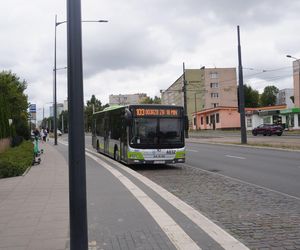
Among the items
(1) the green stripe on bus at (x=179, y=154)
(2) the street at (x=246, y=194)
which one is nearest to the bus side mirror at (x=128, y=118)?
(2) the street at (x=246, y=194)

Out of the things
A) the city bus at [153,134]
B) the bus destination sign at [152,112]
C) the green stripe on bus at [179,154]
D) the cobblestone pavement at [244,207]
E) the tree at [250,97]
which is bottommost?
the cobblestone pavement at [244,207]

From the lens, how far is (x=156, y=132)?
18.2 meters

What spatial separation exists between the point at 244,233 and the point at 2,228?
3.72m

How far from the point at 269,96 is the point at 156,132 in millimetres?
132658

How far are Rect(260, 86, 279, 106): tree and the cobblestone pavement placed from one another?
5203 inches

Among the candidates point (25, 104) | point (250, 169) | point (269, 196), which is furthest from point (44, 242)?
point (25, 104)

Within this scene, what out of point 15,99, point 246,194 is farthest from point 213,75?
point 246,194

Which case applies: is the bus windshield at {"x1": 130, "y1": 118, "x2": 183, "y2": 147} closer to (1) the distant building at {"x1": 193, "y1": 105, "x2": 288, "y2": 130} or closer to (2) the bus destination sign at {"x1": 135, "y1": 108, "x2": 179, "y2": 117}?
(2) the bus destination sign at {"x1": 135, "y1": 108, "x2": 179, "y2": 117}

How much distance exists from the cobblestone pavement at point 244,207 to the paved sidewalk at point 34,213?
2.66 metres

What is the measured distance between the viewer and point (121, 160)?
19.9m

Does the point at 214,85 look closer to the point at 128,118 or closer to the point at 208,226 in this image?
the point at 128,118

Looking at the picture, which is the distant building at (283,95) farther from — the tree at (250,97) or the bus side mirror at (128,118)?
the bus side mirror at (128,118)

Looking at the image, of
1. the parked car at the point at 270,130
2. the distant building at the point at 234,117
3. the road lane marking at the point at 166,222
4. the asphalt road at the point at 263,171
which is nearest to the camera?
the road lane marking at the point at 166,222

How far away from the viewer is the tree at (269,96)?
14339 centimetres
